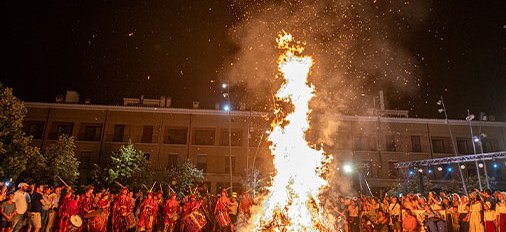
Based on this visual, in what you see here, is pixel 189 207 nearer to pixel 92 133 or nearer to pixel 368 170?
pixel 368 170

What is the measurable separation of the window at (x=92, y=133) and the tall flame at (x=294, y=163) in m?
29.8

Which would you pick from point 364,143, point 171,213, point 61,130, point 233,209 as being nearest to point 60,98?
point 61,130

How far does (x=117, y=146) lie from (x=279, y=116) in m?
29.1

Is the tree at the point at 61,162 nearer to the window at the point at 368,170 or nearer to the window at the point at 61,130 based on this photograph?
the window at the point at 61,130

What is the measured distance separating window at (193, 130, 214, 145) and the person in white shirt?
86.8 feet

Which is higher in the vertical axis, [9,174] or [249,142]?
[249,142]

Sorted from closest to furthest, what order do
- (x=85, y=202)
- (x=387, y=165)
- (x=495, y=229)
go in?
(x=495, y=229) → (x=85, y=202) → (x=387, y=165)

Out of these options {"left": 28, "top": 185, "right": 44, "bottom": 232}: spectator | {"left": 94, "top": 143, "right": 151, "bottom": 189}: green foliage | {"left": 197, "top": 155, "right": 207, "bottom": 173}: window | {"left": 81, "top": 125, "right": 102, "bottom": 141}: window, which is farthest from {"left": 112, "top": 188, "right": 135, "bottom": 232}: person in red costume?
{"left": 81, "top": 125, "right": 102, "bottom": 141}: window

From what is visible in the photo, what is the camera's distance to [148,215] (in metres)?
14.1

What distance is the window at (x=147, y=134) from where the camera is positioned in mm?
38750

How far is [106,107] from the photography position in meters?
39.7

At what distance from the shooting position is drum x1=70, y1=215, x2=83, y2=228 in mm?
12591

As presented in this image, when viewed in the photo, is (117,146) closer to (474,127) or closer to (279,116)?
(279,116)

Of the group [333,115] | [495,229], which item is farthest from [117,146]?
[495,229]
